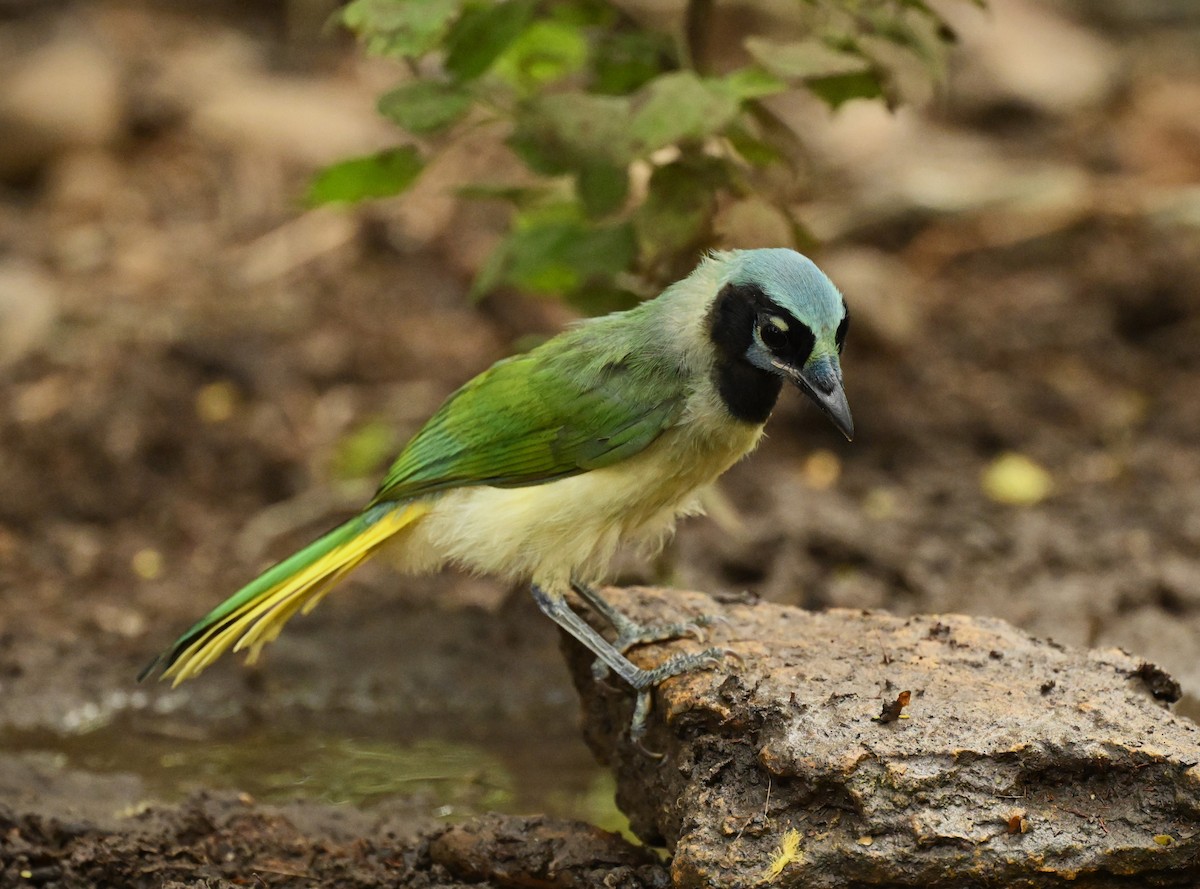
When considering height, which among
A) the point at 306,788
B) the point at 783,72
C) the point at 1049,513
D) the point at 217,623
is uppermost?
the point at 783,72

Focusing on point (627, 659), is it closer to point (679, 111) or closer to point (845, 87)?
point (679, 111)

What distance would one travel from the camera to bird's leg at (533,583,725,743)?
3793 millimetres

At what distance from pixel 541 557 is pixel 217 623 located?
929 millimetres

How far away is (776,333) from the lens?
155 inches

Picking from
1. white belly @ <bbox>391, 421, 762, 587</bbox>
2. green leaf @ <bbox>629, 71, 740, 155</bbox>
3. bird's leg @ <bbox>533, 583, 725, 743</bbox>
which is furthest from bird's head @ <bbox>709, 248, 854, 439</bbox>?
bird's leg @ <bbox>533, 583, 725, 743</bbox>

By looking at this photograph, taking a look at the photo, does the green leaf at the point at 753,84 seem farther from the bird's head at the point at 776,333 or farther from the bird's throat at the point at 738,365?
the bird's throat at the point at 738,365

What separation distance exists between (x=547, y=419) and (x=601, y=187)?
0.83 metres

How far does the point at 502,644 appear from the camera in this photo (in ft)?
19.8

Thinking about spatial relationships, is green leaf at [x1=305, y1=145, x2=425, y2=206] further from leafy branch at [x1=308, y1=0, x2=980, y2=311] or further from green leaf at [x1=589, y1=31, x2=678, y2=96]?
green leaf at [x1=589, y1=31, x2=678, y2=96]

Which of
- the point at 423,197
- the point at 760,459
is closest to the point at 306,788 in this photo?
the point at 760,459

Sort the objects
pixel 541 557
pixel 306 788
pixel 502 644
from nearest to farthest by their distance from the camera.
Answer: pixel 541 557
pixel 306 788
pixel 502 644

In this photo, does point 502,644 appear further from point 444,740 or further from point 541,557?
point 541,557

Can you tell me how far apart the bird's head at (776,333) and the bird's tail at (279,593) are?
3.56 ft

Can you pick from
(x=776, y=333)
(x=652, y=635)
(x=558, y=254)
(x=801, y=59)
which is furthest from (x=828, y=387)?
(x=558, y=254)
